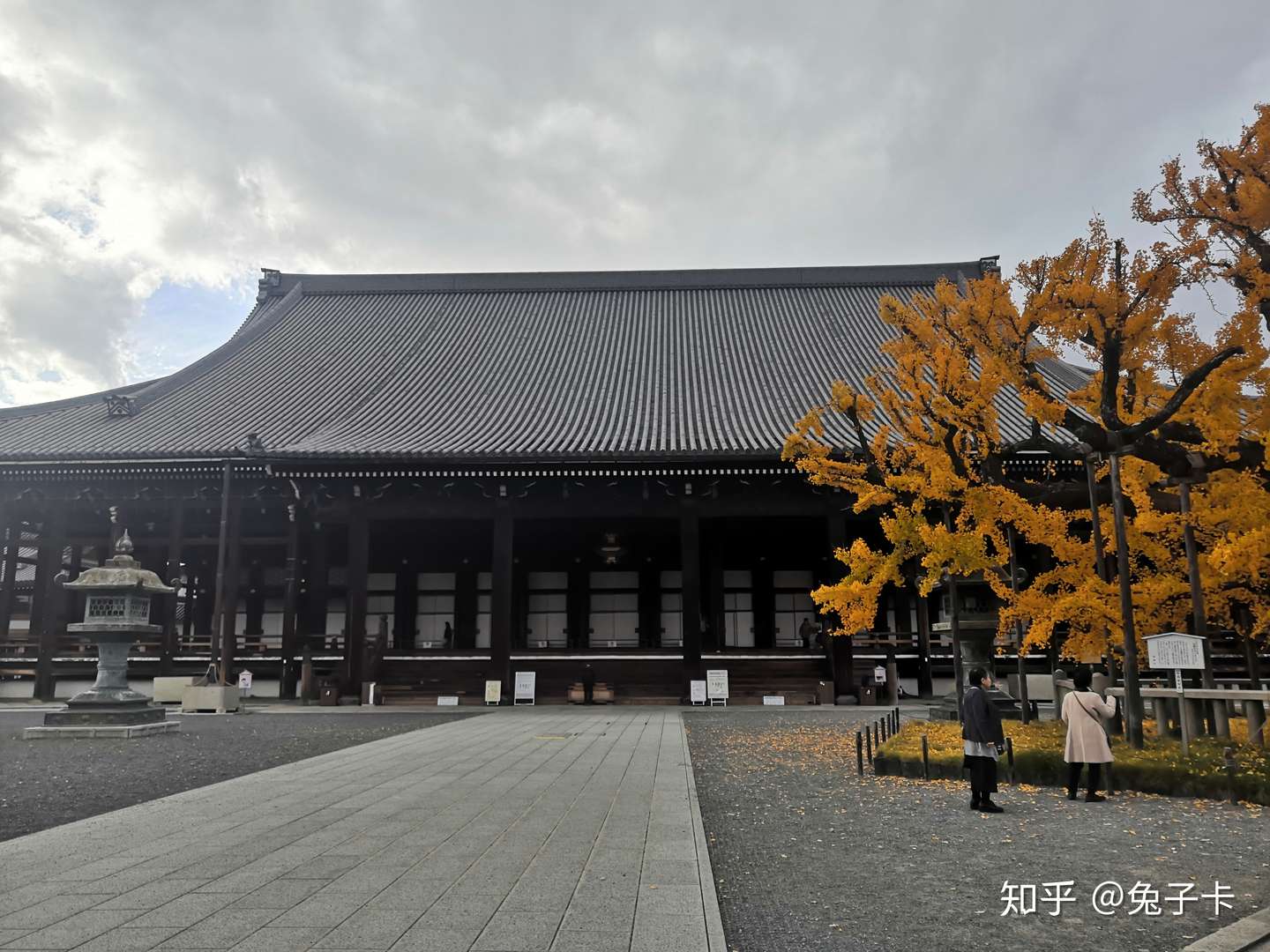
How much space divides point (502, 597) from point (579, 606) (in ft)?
15.8

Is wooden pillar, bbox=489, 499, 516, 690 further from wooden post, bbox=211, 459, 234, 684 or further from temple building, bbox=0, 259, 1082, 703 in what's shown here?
wooden post, bbox=211, 459, 234, 684

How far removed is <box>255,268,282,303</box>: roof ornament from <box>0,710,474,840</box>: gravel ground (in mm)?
20094

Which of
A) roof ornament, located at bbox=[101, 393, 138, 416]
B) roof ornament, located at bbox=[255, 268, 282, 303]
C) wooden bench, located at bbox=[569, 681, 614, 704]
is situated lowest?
wooden bench, located at bbox=[569, 681, 614, 704]

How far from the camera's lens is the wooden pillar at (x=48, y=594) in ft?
73.7

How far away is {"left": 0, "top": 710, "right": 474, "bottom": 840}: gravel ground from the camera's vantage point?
842 cm

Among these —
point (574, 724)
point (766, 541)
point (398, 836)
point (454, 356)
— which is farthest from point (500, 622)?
point (398, 836)

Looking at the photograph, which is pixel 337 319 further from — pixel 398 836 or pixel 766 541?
pixel 398 836

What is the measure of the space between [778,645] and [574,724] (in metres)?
11.4

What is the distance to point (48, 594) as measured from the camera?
2256 cm

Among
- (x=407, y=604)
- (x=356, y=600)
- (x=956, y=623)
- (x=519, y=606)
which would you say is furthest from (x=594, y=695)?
(x=956, y=623)

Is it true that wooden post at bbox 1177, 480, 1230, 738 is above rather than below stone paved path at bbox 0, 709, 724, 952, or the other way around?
above

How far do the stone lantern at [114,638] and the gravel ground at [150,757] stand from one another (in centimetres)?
63

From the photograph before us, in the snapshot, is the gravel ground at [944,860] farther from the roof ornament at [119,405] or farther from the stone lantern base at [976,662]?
the roof ornament at [119,405]

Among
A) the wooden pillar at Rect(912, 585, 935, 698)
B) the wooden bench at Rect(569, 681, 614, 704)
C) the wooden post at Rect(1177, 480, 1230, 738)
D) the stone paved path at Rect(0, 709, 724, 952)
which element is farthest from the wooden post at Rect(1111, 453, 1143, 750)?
the wooden bench at Rect(569, 681, 614, 704)
